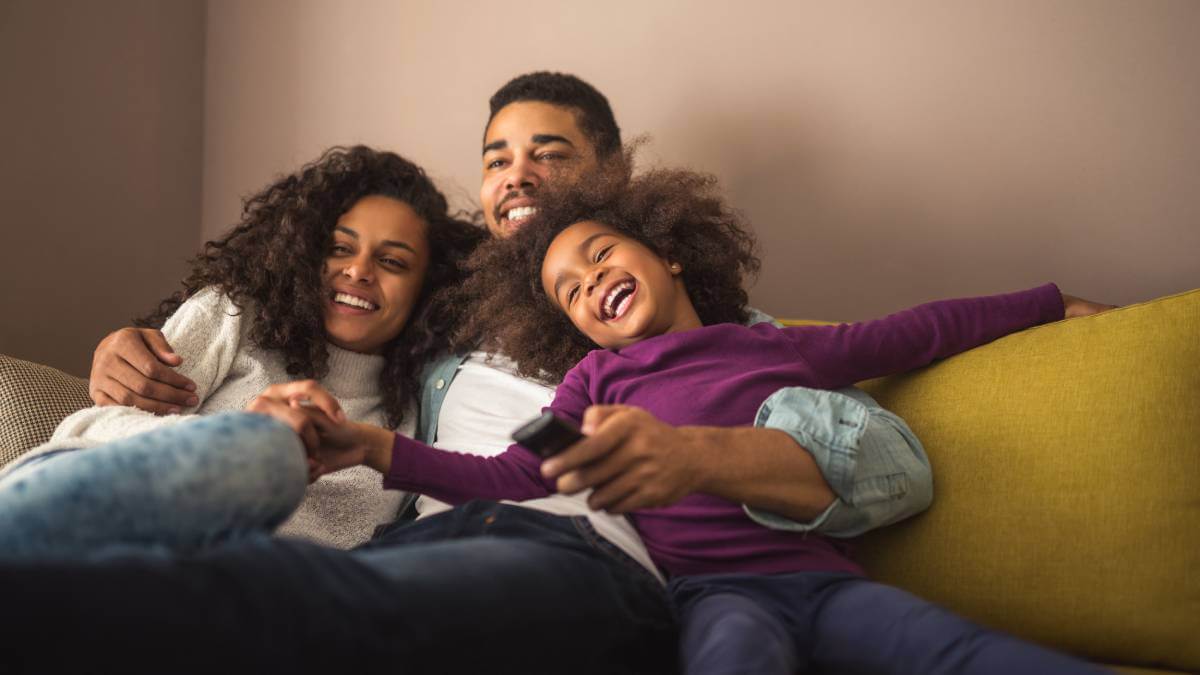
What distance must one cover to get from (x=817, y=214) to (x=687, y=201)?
0.56 meters

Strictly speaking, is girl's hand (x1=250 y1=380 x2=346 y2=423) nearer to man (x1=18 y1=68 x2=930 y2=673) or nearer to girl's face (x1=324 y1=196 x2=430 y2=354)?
man (x1=18 y1=68 x2=930 y2=673)

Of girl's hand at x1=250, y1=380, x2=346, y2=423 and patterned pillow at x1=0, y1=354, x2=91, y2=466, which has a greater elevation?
girl's hand at x1=250, y1=380, x2=346, y2=423

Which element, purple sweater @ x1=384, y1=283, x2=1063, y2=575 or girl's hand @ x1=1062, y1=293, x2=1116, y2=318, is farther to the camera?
girl's hand @ x1=1062, y1=293, x2=1116, y2=318

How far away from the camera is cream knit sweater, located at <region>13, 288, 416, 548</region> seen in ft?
4.38

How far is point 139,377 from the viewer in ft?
4.53

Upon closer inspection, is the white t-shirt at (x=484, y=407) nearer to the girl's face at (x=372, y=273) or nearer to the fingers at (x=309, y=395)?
the girl's face at (x=372, y=273)

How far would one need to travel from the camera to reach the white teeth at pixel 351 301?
161cm

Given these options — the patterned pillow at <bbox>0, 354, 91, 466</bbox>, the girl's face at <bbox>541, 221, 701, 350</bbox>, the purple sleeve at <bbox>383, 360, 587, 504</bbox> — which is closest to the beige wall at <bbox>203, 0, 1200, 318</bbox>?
the girl's face at <bbox>541, 221, 701, 350</bbox>

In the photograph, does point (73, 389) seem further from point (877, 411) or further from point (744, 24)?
point (744, 24)

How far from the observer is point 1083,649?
112 cm

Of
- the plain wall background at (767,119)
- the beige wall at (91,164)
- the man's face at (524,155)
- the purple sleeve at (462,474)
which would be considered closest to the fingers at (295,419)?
the purple sleeve at (462,474)

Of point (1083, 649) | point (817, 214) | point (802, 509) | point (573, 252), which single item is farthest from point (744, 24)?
point (1083, 649)

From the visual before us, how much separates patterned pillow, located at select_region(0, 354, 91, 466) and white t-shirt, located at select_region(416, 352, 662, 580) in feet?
1.97

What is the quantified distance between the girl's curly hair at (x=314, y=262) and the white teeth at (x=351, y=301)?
26 millimetres
